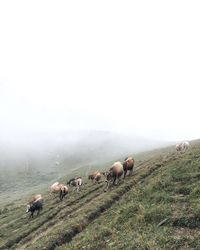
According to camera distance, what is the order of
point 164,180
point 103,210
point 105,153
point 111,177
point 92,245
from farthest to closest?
point 105,153 → point 111,177 → point 103,210 → point 164,180 → point 92,245

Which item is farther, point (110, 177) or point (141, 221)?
point (110, 177)

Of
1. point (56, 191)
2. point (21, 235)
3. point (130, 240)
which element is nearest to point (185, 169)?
point (130, 240)

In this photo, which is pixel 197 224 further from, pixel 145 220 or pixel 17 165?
pixel 17 165

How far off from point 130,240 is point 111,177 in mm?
25289

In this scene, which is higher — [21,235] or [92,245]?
[92,245]

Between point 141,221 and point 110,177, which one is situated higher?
point 110,177

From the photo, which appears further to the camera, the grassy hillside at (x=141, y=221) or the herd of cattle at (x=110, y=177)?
the herd of cattle at (x=110, y=177)

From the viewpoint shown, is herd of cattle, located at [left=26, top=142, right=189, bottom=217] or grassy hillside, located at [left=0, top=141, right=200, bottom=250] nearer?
grassy hillside, located at [left=0, top=141, right=200, bottom=250]

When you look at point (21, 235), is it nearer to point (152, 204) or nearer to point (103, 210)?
point (103, 210)

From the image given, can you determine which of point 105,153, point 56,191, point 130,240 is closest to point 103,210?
point 130,240

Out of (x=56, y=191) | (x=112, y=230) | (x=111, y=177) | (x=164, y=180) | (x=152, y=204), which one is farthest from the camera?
(x=56, y=191)

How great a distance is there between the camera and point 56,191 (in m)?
66.9

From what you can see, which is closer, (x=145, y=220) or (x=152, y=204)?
(x=145, y=220)

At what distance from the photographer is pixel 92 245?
2548 cm
